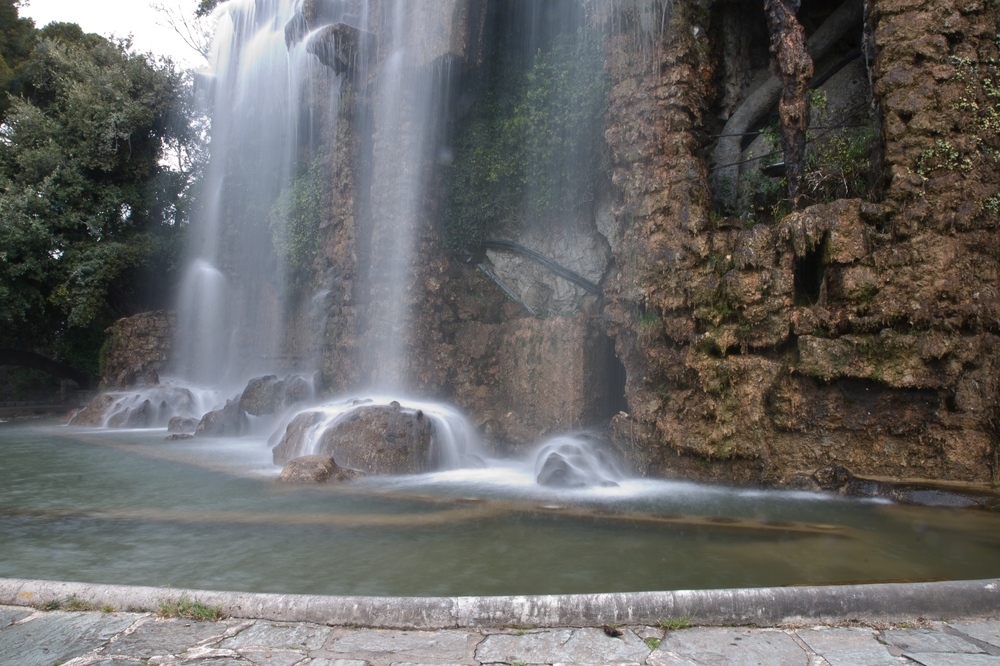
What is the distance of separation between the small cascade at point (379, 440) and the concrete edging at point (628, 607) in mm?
6820

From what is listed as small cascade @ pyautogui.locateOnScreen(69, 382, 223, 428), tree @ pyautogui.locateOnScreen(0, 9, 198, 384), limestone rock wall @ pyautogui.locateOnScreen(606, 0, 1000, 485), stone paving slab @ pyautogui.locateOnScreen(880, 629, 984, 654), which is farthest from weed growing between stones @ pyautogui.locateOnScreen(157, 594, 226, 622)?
tree @ pyautogui.locateOnScreen(0, 9, 198, 384)

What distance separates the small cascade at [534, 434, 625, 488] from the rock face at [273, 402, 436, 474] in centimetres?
197

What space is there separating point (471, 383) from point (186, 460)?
18.7 ft

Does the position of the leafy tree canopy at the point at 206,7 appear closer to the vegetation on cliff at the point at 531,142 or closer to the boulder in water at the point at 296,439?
the vegetation on cliff at the point at 531,142

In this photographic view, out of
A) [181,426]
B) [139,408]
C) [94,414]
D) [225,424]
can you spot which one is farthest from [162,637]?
[94,414]

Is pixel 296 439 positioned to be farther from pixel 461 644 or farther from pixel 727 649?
pixel 727 649

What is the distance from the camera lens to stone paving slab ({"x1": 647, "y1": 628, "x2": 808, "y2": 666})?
3.06 meters

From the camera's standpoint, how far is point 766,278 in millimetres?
9078

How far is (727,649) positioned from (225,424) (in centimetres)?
1392

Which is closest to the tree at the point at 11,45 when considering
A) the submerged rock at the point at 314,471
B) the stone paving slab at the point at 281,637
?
the submerged rock at the point at 314,471

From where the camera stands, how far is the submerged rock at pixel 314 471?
908 centimetres

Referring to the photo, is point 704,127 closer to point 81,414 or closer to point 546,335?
point 546,335

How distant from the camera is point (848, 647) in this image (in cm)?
321

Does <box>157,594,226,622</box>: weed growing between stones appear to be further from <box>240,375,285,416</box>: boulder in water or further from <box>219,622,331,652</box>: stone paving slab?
<box>240,375,285,416</box>: boulder in water
